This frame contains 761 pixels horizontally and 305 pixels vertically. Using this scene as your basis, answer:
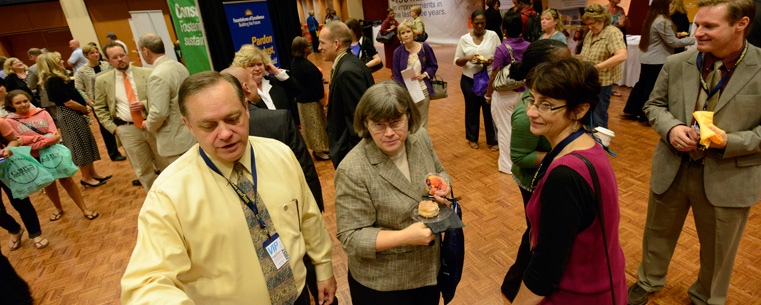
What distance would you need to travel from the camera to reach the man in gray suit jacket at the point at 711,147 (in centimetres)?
175

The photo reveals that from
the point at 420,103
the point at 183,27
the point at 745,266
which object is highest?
the point at 183,27

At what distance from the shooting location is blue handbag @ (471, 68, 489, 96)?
451 centimetres

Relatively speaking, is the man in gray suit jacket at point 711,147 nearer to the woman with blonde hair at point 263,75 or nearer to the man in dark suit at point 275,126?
the man in dark suit at point 275,126

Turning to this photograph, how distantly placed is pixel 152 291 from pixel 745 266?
377 cm

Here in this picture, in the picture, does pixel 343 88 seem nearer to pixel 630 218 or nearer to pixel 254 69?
pixel 254 69

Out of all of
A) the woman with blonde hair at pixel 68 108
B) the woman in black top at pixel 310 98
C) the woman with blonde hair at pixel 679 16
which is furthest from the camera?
the woman with blonde hair at pixel 679 16

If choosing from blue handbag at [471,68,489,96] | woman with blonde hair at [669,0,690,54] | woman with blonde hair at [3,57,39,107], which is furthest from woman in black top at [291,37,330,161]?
woman with blonde hair at [669,0,690,54]

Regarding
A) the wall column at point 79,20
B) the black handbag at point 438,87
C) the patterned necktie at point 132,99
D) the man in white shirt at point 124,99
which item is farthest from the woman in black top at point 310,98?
the wall column at point 79,20

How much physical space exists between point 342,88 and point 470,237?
175cm

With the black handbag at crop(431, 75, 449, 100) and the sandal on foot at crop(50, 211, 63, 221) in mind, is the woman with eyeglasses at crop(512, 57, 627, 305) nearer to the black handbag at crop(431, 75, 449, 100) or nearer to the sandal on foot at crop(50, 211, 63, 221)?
the black handbag at crop(431, 75, 449, 100)

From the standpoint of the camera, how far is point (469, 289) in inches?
105

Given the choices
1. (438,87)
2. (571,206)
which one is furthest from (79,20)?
(571,206)

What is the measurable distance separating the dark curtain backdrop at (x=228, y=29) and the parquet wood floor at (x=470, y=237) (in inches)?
73.7

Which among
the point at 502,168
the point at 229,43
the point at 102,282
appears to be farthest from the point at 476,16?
the point at 102,282
